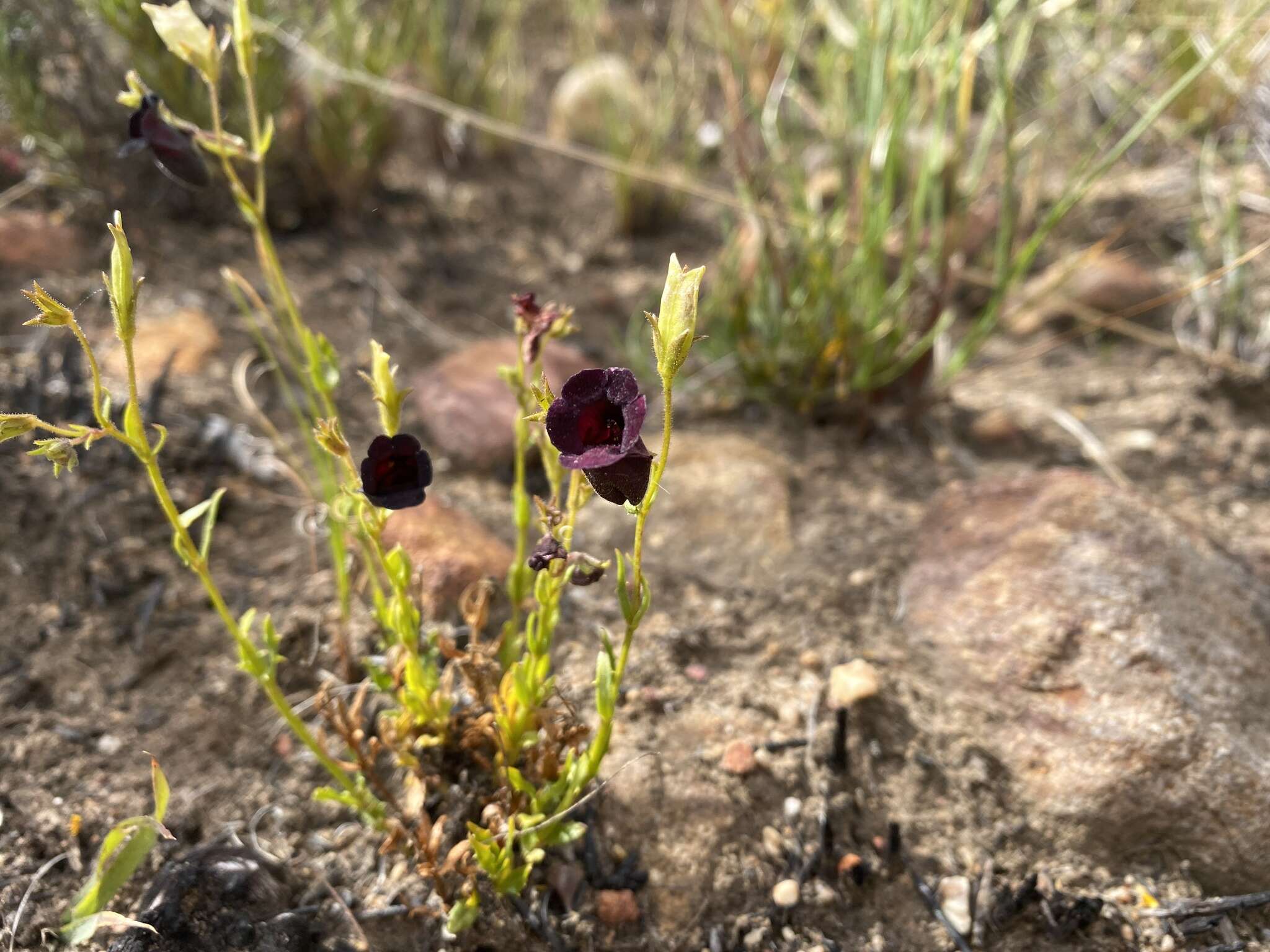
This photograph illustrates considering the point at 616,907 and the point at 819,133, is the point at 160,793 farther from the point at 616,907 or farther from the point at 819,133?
the point at 819,133

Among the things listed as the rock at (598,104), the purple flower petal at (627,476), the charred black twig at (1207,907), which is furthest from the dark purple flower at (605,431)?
the rock at (598,104)

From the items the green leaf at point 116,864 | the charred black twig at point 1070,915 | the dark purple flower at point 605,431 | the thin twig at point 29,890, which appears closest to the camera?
the dark purple flower at point 605,431

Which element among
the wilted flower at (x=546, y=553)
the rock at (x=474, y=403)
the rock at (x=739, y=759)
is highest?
the rock at (x=474, y=403)

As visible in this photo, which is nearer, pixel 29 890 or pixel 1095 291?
pixel 29 890

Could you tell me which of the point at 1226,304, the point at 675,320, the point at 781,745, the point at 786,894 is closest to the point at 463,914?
the point at 786,894

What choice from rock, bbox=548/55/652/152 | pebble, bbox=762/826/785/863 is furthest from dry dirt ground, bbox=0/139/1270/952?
rock, bbox=548/55/652/152

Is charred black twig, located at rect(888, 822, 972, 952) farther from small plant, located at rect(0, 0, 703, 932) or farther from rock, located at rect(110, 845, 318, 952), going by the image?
rock, located at rect(110, 845, 318, 952)

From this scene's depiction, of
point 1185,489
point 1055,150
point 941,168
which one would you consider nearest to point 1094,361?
point 1185,489

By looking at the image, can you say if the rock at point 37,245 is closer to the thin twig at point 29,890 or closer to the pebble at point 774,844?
the thin twig at point 29,890
